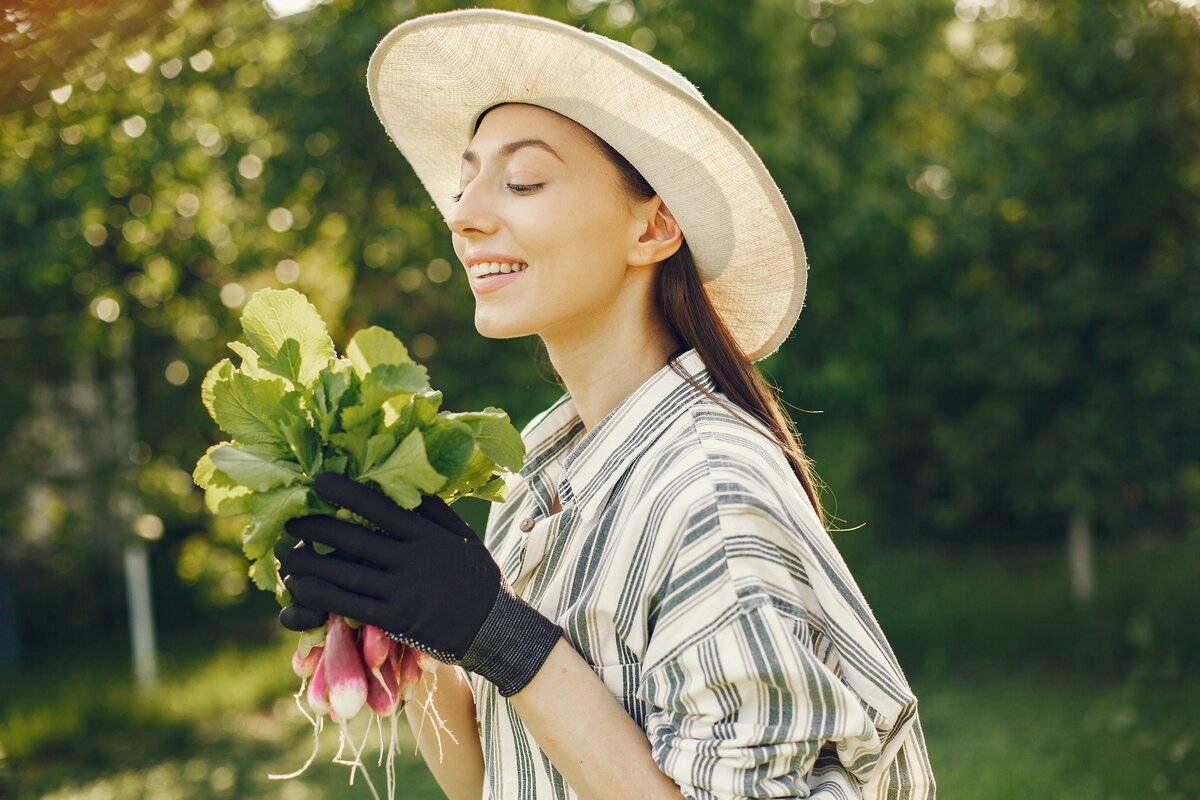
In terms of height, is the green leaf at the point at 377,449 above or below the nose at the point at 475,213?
below

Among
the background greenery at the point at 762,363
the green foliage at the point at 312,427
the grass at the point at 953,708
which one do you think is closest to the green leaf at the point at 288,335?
the green foliage at the point at 312,427

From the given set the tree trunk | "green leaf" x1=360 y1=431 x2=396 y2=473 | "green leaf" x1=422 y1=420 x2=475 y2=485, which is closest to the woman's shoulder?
"green leaf" x1=422 y1=420 x2=475 y2=485

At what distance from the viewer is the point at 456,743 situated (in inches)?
80.3

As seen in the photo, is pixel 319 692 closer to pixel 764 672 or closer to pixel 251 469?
pixel 251 469

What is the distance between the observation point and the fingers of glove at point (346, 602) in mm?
1540

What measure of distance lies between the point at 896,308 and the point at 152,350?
17.3 feet

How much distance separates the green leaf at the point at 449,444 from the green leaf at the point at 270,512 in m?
0.19

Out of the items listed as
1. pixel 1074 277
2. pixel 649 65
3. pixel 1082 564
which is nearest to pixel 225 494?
pixel 649 65

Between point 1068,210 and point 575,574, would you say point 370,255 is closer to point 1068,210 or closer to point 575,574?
point 1068,210

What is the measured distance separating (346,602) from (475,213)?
0.65 meters

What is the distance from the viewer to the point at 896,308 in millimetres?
8156

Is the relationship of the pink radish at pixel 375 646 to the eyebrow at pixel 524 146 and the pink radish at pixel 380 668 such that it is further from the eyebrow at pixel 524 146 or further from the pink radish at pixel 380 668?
the eyebrow at pixel 524 146

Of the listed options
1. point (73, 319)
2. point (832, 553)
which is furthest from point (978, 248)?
point (832, 553)

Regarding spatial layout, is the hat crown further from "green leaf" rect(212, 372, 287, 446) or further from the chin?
"green leaf" rect(212, 372, 287, 446)
